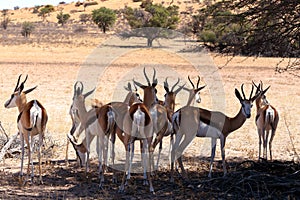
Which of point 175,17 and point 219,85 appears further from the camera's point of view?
point 175,17

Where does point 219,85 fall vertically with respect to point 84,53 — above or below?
below

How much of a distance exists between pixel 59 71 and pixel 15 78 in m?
3.61

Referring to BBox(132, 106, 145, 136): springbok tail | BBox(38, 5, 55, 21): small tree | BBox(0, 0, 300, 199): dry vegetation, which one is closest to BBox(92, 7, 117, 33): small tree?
BBox(38, 5, 55, 21): small tree

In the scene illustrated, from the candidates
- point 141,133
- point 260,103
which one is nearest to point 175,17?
point 260,103

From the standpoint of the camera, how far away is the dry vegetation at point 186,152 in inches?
336

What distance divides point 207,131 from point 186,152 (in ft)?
7.54

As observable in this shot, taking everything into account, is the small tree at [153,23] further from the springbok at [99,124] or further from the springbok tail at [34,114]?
the springbok tail at [34,114]

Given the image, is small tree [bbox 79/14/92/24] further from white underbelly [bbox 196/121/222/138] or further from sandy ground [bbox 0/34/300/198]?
white underbelly [bbox 196/121/222/138]

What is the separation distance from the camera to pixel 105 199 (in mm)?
8328

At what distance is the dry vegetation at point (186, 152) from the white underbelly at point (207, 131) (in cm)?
74

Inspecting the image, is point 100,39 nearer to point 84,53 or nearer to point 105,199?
point 84,53

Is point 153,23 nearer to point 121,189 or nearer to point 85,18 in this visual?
point 85,18

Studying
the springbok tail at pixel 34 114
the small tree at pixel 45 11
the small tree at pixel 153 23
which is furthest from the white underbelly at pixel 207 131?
the small tree at pixel 45 11

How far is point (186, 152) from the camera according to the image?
12.1 m
